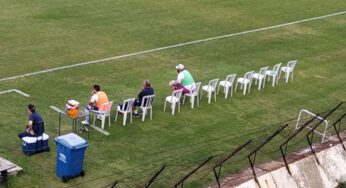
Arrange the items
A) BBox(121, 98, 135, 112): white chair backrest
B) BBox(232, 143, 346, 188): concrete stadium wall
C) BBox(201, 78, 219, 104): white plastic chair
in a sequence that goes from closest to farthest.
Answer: BBox(232, 143, 346, 188): concrete stadium wall → BBox(121, 98, 135, 112): white chair backrest → BBox(201, 78, 219, 104): white plastic chair

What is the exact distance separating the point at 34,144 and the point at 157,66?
8.40 metres

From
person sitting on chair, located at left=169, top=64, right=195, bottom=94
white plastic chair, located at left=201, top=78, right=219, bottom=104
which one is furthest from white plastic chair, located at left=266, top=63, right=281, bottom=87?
person sitting on chair, located at left=169, top=64, right=195, bottom=94

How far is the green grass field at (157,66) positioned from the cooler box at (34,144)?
0.18m

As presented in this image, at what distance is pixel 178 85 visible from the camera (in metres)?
18.7

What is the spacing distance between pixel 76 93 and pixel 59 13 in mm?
10622

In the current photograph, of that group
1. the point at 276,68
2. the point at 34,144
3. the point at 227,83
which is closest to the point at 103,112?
the point at 34,144

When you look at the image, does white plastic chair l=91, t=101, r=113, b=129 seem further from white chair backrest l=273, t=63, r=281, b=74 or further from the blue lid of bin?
white chair backrest l=273, t=63, r=281, b=74

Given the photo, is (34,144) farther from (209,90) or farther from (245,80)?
(245,80)

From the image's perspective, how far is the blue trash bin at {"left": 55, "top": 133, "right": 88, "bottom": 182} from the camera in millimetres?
13562

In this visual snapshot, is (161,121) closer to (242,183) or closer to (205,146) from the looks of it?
(205,146)

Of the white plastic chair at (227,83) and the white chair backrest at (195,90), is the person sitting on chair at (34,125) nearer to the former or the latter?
the white chair backrest at (195,90)

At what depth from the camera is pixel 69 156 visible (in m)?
13.6

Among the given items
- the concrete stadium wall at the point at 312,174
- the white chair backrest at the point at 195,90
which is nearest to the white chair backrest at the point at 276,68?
the white chair backrest at the point at 195,90

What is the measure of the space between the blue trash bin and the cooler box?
1245 mm
